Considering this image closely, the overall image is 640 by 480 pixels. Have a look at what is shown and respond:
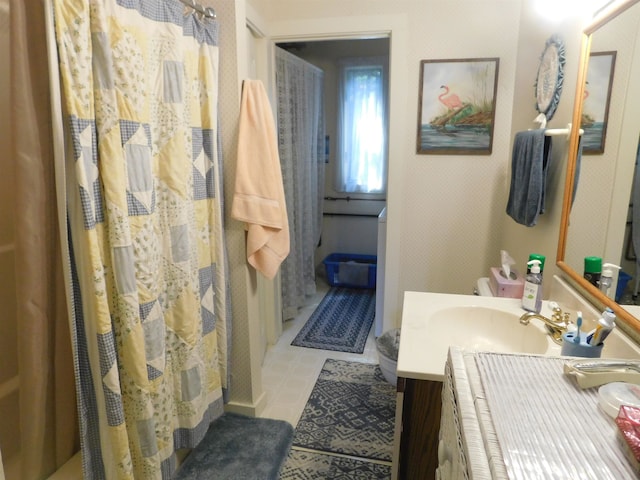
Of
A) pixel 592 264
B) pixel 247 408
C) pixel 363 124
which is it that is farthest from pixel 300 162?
pixel 592 264

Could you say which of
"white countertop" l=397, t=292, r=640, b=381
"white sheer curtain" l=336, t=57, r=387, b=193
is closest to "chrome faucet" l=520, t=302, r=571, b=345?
"white countertop" l=397, t=292, r=640, b=381

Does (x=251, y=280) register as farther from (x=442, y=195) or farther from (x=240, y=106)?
(x=442, y=195)

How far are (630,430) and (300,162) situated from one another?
2.78 m

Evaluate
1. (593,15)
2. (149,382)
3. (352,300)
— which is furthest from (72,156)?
(352,300)

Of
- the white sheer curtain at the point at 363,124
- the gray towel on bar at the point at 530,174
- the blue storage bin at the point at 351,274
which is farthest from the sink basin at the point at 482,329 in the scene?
the white sheer curtain at the point at 363,124

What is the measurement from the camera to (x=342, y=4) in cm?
229

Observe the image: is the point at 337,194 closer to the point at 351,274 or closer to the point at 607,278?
the point at 351,274

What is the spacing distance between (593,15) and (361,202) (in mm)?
2935

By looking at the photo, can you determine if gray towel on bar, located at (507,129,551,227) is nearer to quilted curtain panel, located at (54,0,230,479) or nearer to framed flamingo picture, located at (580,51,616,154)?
framed flamingo picture, located at (580,51,616,154)

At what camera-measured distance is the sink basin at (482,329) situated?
1381 millimetres

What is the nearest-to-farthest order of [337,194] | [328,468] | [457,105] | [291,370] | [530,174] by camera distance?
[530,174]
[328,468]
[457,105]
[291,370]
[337,194]

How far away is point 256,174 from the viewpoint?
1.81 m

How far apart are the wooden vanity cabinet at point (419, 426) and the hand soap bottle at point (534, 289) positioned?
55cm

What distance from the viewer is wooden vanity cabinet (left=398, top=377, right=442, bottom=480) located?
3.67 ft
